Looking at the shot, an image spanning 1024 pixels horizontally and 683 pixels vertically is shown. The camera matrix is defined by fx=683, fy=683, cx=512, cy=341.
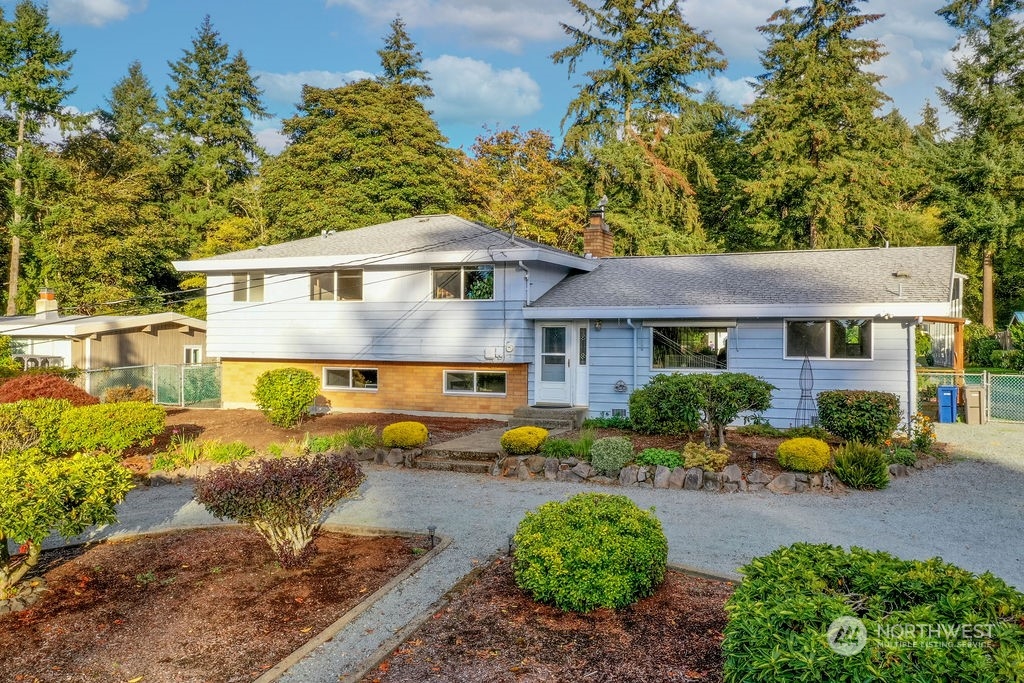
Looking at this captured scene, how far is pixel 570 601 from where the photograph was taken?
5.14 meters

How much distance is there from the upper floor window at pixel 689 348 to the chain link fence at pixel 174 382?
13.1m

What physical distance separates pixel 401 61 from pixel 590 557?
35935 mm

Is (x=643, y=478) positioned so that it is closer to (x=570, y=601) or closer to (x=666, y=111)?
(x=570, y=601)

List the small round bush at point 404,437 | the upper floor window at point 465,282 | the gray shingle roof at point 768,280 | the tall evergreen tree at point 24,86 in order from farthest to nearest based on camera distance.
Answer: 1. the tall evergreen tree at point 24,86
2. the upper floor window at point 465,282
3. the gray shingle roof at point 768,280
4. the small round bush at point 404,437

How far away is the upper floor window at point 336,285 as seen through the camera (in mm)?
18469

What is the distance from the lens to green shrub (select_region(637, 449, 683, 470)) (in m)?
10.7

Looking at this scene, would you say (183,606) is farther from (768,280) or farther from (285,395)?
(768,280)

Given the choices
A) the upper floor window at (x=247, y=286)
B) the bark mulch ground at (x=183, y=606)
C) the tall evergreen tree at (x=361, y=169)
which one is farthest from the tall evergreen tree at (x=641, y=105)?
the bark mulch ground at (x=183, y=606)

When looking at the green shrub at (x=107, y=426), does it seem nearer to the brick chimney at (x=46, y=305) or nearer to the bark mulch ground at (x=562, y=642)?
the bark mulch ground at (x=562, y=642)

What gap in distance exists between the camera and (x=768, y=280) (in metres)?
16.2

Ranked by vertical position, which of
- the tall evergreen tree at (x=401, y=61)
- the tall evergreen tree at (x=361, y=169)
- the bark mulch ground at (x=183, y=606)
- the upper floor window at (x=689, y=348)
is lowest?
the bark mulch ground at (x=183, y=606)

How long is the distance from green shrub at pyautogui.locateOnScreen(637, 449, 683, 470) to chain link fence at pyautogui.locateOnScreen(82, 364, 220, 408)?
14350 mm

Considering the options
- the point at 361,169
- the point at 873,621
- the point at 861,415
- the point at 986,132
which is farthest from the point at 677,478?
the point at 986,132

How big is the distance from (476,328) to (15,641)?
12.7 metres
